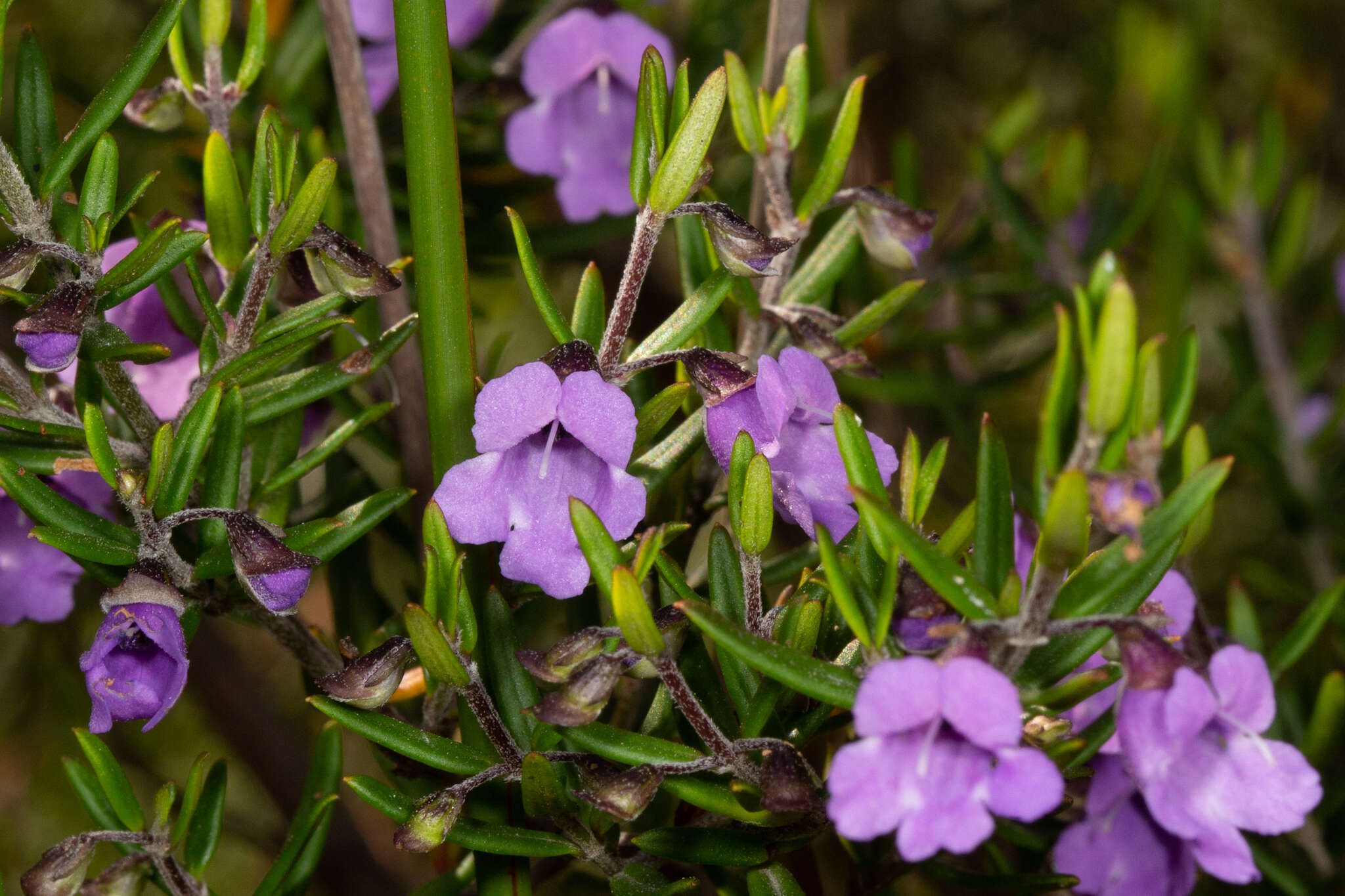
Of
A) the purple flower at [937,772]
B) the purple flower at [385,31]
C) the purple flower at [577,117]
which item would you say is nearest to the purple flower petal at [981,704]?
the purple flower at [937,772]

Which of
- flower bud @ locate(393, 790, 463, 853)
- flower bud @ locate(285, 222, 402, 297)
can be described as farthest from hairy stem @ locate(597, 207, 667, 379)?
flower bud @ locate(393, 790, 463, 853)

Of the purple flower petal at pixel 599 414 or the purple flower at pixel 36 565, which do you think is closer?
the purple flower petal at pixel 599 414

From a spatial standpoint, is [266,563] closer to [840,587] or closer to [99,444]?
[99,444]

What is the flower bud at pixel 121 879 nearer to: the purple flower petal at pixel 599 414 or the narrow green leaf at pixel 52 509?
the narrow green leaf at pixel 52 509

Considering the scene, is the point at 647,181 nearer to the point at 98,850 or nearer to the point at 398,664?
the point at 398,664

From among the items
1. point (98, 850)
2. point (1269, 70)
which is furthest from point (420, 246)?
point (1269, 70)

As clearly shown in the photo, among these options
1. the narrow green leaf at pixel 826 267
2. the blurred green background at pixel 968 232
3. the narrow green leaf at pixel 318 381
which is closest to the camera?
the narrow green leaf at pixel 318 381
